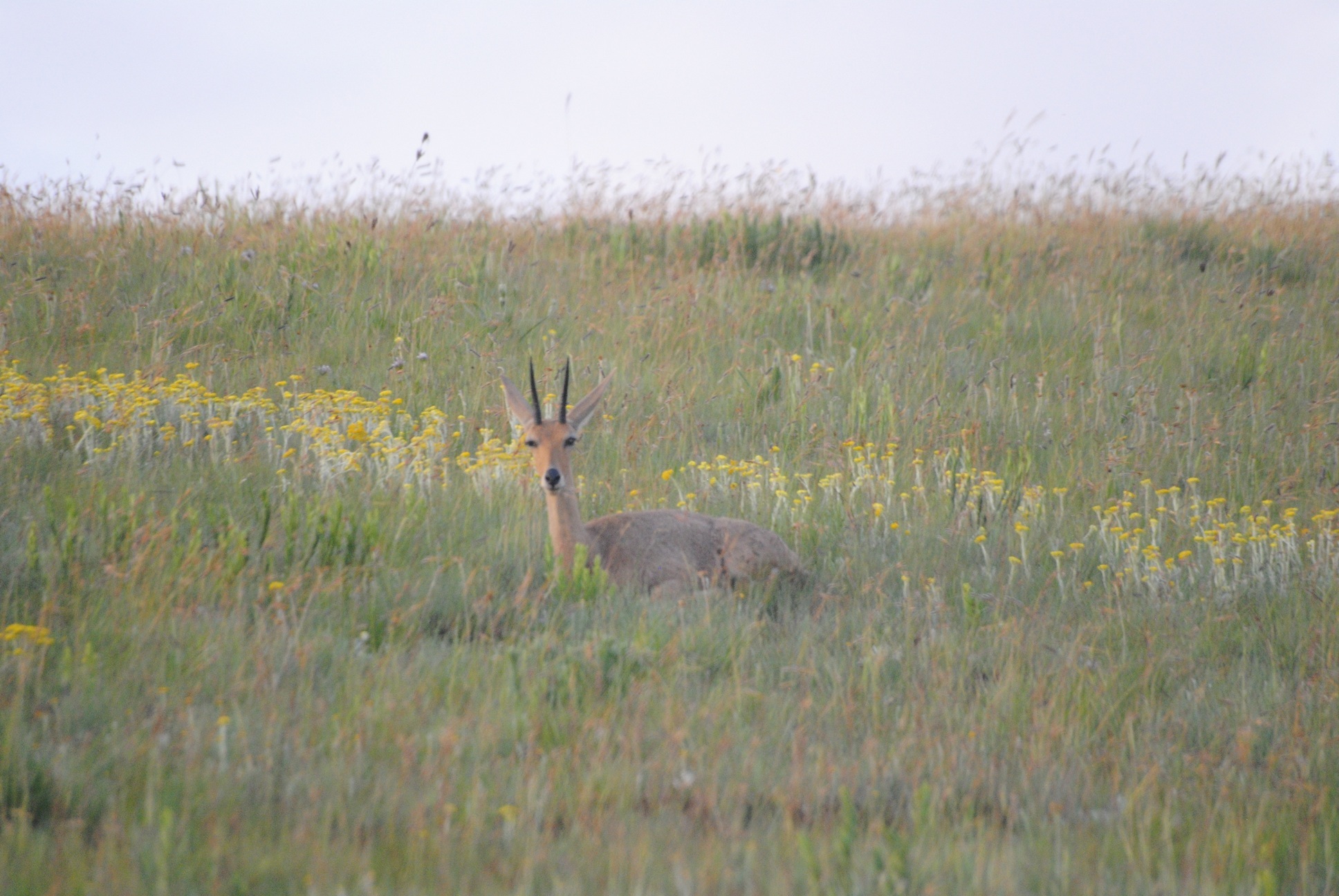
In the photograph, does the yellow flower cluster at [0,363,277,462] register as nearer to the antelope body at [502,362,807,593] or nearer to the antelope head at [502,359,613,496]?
the antelope head at [502,359,613,496]

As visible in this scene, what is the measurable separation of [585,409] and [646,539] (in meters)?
0.85

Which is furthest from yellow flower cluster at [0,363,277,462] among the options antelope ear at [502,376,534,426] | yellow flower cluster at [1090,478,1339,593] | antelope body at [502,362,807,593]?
yellow flower cluster at [1090,478,1339,593]

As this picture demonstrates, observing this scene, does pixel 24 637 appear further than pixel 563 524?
No

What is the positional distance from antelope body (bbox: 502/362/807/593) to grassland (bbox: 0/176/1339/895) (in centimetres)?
25

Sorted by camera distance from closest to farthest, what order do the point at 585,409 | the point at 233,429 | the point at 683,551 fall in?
A: 1. the point at 683,551
2. the point at 585,409
3. the point at 233,429

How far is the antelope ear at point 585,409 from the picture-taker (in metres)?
5.61

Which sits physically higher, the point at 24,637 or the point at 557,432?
the point at 557,432

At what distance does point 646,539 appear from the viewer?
5414mm

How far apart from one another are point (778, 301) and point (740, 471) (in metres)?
3.92

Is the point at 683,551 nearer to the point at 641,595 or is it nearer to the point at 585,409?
the point at 641,595

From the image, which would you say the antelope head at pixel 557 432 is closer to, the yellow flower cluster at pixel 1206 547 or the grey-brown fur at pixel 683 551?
the grey-brown fur at pixel 683 551

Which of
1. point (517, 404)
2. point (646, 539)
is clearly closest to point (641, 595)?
point (646, 539)

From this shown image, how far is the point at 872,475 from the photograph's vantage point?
660cm

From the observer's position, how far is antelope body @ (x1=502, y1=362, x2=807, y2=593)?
525cm
